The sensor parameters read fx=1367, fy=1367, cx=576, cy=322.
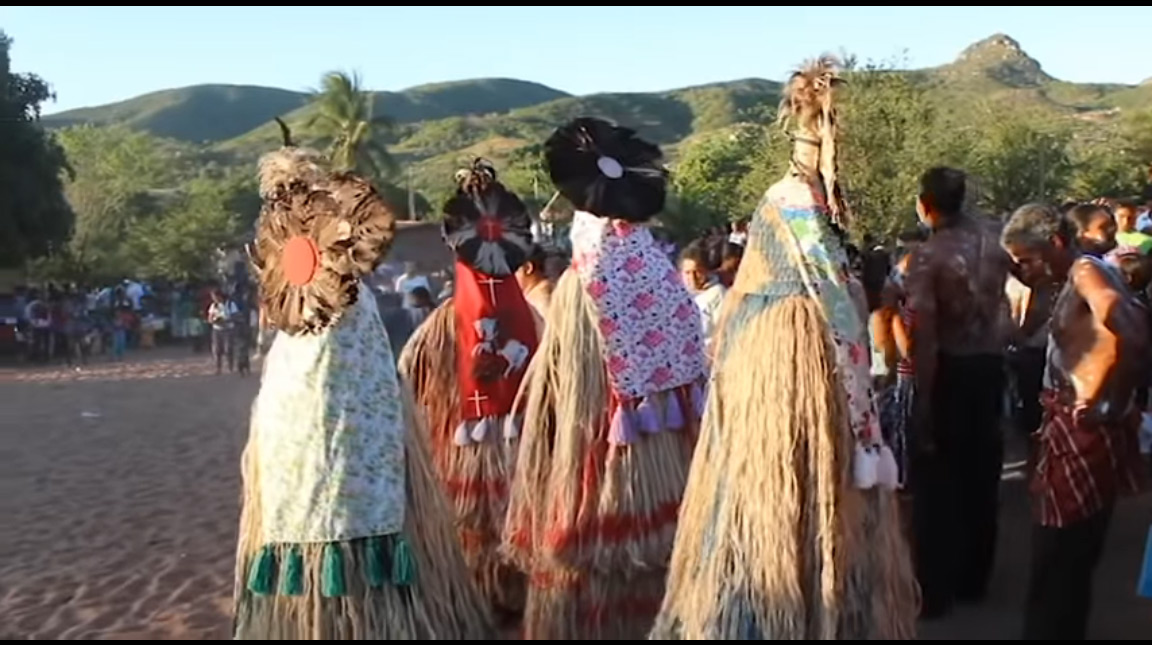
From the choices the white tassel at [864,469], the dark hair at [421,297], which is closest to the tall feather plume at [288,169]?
the white tassel at [864,469]

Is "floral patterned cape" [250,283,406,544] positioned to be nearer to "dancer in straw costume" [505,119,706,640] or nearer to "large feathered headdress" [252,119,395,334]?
"large feathered headdress" [252,119,395,334]

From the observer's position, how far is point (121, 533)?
312 inches

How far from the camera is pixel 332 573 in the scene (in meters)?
4.71

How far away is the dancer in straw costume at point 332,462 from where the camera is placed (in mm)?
4750

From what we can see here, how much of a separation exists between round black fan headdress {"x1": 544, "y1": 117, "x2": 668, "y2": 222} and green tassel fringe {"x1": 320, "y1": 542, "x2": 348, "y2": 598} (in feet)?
5.61

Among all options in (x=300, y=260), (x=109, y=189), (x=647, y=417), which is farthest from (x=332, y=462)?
(x=109, y=189)

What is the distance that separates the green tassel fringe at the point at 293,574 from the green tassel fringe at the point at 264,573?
0.06 m

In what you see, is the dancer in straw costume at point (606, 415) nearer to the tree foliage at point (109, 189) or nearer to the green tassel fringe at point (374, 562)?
the green tassel fringe at point (374, 562)

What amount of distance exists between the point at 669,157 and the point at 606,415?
12.3 ft

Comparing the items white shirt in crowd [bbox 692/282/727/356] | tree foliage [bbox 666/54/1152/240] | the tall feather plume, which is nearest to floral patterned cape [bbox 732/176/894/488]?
the tall feather plume

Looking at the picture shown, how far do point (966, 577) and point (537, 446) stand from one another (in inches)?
81.5

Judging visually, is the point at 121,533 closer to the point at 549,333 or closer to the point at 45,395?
the point at 549,333

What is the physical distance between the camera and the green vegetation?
92.5 feet

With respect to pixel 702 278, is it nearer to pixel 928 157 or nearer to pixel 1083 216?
pixel 1083 216
